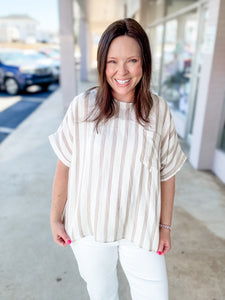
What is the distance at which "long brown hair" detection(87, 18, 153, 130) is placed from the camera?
0.95m

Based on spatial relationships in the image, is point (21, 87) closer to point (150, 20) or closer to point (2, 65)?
point (2, 65)

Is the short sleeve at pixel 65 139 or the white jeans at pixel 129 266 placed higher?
the short sleeve at pixel 65 139

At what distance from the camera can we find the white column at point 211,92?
3064mm

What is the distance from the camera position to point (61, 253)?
217cm

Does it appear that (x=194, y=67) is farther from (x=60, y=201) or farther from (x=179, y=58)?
(x=60, y=201)

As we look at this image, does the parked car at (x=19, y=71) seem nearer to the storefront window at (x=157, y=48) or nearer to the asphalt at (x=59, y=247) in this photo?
the storefront window at (x=157, y=48)

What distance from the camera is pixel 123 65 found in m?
0.98

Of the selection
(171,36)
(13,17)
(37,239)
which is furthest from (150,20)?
(13,17)

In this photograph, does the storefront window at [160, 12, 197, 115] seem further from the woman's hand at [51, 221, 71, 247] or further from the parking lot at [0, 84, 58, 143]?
the woman's hand at [51, 221, 71, 247]

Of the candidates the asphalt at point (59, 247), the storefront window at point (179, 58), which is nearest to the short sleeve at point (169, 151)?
the asphalt at point (59, 247)

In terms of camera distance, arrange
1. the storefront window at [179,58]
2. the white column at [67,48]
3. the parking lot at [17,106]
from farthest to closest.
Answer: the white column at [67,48] < the parking lot at [17,106] < the storefront window at [179,58]

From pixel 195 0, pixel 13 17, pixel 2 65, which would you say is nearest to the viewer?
pixel 195 0

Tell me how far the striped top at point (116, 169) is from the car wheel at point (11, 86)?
343 inches

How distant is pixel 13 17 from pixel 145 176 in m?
106
